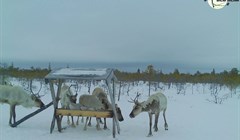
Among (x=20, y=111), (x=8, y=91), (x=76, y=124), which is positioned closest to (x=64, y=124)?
(x=76, y=124)

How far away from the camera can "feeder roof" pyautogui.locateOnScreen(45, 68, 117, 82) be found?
890 centimetres

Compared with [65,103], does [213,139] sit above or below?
below

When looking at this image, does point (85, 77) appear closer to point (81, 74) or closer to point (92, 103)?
point (81, 74)

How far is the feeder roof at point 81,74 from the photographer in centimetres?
890

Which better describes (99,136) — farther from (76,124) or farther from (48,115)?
(48,115)

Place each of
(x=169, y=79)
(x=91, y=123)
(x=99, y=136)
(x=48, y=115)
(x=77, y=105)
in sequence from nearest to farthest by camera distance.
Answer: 1. (x=99, y=136)
2. (x=77, y=105)
3. (x=91, y=123)
4. (x=48, y=115)
5. (x=169, y=79)

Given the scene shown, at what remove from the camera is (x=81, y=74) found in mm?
9109

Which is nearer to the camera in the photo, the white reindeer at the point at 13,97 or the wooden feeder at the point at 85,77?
the wooden feeder at the point at 85,77

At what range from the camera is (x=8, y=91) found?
10.5 meters

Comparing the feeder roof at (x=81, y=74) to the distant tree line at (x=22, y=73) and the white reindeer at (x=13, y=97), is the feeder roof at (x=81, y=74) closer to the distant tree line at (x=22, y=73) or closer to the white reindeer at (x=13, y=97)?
the white reindeer at (x=13, y=97)

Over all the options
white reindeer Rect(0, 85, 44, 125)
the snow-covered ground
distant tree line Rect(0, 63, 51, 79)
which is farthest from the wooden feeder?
distant tree line Rect(0, 63, 51, 79)

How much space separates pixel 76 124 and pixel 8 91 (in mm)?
2487

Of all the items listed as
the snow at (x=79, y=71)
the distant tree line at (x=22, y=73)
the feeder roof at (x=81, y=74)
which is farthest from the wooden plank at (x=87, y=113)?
the distant tree line at (x=22, y=73)

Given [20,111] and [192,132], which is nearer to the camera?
[192,132]
